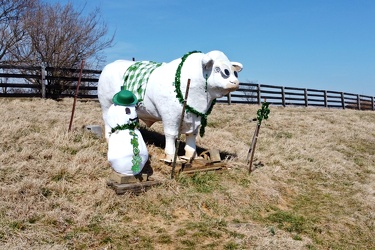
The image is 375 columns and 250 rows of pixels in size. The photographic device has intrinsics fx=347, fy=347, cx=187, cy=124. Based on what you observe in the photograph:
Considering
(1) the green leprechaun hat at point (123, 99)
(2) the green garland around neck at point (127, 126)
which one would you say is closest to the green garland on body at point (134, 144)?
(2) the green garland around neck at point (127, 126)

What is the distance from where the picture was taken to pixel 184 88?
577 centimetres

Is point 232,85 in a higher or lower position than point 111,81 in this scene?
lower

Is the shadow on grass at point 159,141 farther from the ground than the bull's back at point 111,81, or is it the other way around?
the bull's back at point 111,81

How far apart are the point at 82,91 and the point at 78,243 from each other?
1277cm

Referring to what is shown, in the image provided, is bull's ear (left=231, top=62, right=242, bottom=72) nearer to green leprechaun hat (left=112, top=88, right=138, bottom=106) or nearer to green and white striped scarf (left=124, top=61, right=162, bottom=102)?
green and white striped scarf (left=124, top=61, right=162, bottom=102)

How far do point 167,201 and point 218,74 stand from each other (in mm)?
2182

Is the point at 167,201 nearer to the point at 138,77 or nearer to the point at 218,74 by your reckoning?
the point at 218,74

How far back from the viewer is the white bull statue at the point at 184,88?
5676 mm

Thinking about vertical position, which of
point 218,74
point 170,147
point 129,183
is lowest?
point 129,183

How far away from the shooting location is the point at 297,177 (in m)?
7.34

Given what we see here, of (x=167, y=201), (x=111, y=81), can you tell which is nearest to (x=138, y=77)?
(x=111, y=81)

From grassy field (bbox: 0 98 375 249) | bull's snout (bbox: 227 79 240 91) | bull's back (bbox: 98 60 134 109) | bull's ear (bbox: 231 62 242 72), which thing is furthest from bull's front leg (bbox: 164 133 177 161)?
bull's ear (bbox: 231 62 242 72)

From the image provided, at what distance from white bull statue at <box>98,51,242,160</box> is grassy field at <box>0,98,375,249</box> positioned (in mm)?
761

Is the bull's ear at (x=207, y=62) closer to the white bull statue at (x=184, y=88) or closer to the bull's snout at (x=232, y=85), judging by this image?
the white bull statue at (x=184, y=88)
